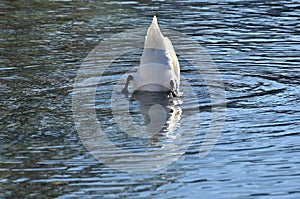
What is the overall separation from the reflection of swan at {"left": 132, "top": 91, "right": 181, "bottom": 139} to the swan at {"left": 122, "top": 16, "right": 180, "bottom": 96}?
0.12 meters

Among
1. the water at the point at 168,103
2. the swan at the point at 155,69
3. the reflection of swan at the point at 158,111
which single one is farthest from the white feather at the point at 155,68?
the water at the point at 168,103

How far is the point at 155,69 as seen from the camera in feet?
37.0

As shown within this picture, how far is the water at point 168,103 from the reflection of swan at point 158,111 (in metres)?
0.09

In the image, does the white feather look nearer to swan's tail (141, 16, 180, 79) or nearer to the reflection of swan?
swan's tail (141, 16, 180, 79)

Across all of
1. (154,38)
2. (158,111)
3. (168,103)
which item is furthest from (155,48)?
(158,111)

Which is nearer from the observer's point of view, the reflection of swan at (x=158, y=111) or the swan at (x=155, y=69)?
the reflection of swan at (x=158, y=111)

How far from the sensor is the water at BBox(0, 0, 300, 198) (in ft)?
25.9

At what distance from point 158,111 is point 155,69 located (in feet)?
2.59

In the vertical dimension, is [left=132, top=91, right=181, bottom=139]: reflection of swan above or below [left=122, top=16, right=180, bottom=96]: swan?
below

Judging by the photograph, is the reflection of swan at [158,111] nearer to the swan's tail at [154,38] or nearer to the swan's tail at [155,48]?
the swan's tail at [155,48]

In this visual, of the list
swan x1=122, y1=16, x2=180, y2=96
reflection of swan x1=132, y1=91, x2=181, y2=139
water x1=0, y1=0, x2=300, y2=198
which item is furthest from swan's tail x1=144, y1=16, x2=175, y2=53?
water x1=0, y1=0, x2=300, y2=198

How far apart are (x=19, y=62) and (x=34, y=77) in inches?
42.9

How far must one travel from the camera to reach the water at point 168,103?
791 centimetres

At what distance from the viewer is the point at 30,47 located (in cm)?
1455
